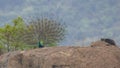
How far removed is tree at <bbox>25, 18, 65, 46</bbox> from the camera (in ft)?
227

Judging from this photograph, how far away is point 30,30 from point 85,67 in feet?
192

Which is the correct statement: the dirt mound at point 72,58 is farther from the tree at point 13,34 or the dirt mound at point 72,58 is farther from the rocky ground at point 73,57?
the tree at point 13,34

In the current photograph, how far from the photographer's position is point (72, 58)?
583 inches

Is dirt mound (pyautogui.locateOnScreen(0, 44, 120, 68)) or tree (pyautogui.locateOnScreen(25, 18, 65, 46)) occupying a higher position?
dirt mound (pyautogui.locateOnScreen(0, 44, 120, 68))

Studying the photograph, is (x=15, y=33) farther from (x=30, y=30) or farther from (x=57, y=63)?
(x=57, y=63)

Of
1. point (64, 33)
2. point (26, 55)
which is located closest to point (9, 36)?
point (64, 33)

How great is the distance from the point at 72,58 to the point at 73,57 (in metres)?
0.06

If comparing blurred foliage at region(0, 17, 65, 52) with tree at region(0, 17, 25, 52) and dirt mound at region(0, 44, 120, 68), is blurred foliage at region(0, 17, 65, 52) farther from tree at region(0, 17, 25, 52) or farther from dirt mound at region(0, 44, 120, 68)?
dirt mound at region(0, 44, 120, 68)

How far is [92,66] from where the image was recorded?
14.3 m

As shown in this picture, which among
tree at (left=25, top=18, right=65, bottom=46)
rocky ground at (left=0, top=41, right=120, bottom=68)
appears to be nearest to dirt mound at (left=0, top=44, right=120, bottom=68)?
rocky ground at (left=0, top=41, right=120, bottom=68)

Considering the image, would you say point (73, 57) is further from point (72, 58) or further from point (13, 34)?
point (13, 34)

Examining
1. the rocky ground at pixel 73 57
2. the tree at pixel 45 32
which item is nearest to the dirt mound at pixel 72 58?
the rocky ground at pixel 73 57

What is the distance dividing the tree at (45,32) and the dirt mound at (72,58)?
5136 centimetres

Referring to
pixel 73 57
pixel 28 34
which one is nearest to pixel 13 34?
pixel 28 34
